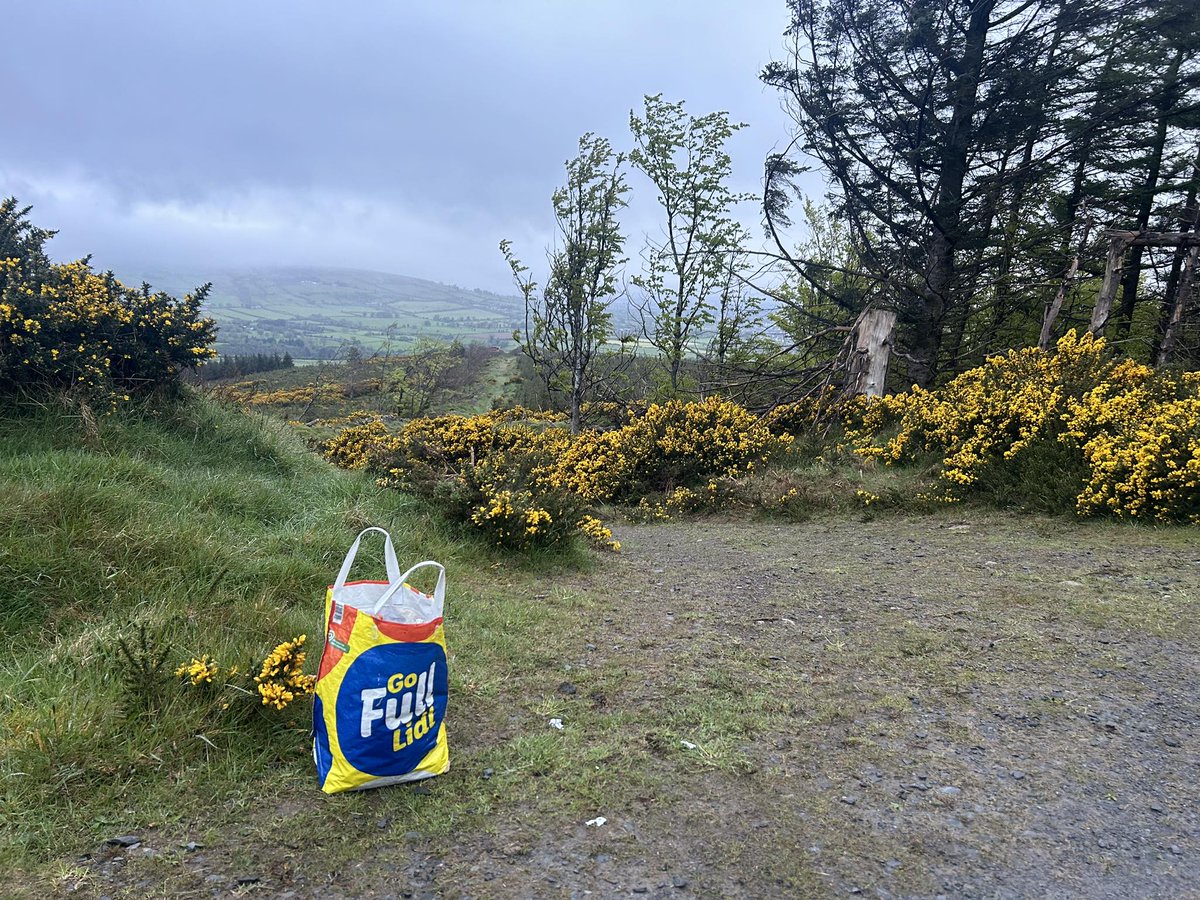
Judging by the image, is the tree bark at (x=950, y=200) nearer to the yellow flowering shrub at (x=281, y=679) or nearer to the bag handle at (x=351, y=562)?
the bag handle at (x=351, y=562)

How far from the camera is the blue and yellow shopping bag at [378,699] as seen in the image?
214cm

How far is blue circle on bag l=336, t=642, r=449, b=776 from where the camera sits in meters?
2.14

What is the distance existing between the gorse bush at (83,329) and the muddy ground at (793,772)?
13.6 ft

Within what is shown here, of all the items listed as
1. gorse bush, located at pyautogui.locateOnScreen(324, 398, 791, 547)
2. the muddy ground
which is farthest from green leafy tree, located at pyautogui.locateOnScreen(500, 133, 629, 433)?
the muddy ground

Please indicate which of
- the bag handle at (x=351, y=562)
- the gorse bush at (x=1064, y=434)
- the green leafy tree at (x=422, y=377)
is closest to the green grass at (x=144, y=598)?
the bag handle at (x=351, y=562)

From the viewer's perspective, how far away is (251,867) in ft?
6.03

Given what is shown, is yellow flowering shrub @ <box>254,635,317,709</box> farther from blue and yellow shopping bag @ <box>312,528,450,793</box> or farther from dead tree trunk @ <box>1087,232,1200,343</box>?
dead tree trunk @ <box>1087,232,1200,343</box>

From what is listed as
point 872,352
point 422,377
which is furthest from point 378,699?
point 422,377

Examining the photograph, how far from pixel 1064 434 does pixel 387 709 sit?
21.6 ft

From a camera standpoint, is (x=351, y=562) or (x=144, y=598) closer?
(x=351, y=562)

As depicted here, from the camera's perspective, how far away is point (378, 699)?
7.05ft

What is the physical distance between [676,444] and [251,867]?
7784 millimetres

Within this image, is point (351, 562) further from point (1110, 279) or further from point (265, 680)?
point (1110, 279)

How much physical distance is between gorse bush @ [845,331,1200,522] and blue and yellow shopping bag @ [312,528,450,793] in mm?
5780
